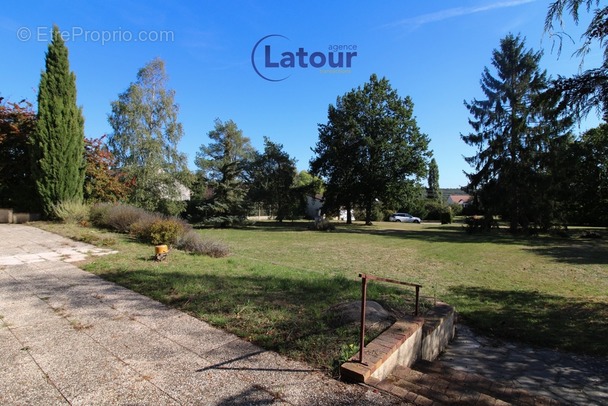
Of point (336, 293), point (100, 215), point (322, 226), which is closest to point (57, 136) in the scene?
point (100, 215)

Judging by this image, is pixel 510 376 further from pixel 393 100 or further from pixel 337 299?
pixel 393 100

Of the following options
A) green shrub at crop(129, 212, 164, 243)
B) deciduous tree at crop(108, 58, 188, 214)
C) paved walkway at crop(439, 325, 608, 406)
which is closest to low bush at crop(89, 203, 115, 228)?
green shrub at crop(129, 212, 164, 243)

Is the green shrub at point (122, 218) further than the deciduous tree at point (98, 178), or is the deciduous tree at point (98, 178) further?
the deciduous tree at point (98, 178)

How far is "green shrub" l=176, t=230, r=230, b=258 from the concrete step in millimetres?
6023

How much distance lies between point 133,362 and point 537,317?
6.32 metres

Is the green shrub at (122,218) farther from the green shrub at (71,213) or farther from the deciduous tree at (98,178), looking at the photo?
the deciduous tree at (98,178)

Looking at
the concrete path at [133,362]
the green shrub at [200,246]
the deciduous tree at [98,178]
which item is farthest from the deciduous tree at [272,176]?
the concrete path at [133,362]

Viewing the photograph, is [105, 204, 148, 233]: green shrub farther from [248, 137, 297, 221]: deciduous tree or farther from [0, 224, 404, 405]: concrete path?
[248, 137, 297, 221]: deciduous tree

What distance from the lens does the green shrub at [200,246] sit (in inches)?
325

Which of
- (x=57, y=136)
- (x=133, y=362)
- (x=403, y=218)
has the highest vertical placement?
(x=57, y=136)

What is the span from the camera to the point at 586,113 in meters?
4.59

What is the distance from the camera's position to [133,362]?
8.68 feet

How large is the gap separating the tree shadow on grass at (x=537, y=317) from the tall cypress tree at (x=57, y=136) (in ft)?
52.2

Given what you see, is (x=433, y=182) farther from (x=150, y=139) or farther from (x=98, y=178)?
(x=98, y=178)
